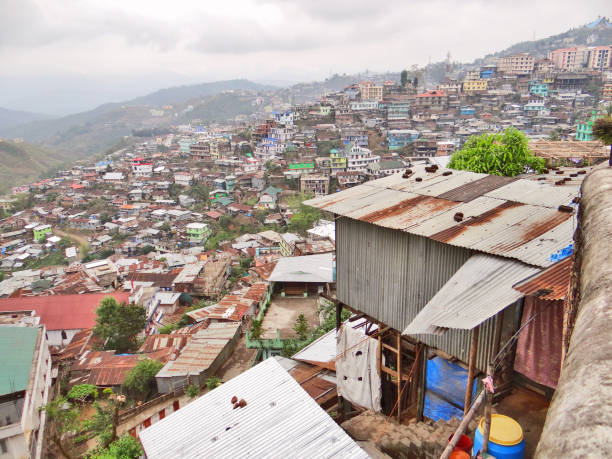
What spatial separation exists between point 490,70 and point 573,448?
99.6 meters

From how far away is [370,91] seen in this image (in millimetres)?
85250

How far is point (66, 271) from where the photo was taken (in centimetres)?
3969

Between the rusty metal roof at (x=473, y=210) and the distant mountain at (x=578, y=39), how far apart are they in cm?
13987

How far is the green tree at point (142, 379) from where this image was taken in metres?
15.5

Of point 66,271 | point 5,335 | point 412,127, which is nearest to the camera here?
point 5,335

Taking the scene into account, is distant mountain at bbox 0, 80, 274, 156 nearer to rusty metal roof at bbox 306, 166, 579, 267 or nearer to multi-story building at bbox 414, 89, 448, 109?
multi-story building at bbox 414, 89, 448, 109

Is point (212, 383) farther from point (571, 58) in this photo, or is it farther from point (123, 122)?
point (123, 122)

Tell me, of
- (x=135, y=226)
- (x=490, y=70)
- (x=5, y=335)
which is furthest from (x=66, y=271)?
(x=490, y=70)

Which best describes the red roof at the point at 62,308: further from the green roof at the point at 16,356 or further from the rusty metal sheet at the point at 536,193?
the rusty metal sheet at the point at 536,193

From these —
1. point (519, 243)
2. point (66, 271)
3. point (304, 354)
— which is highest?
point (519, 243)

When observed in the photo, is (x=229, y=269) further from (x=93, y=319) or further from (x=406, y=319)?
(x=406, y=319)

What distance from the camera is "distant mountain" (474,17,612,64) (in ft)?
388

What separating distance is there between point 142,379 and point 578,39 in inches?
6248

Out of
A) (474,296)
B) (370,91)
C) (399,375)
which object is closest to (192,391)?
(399,375)
